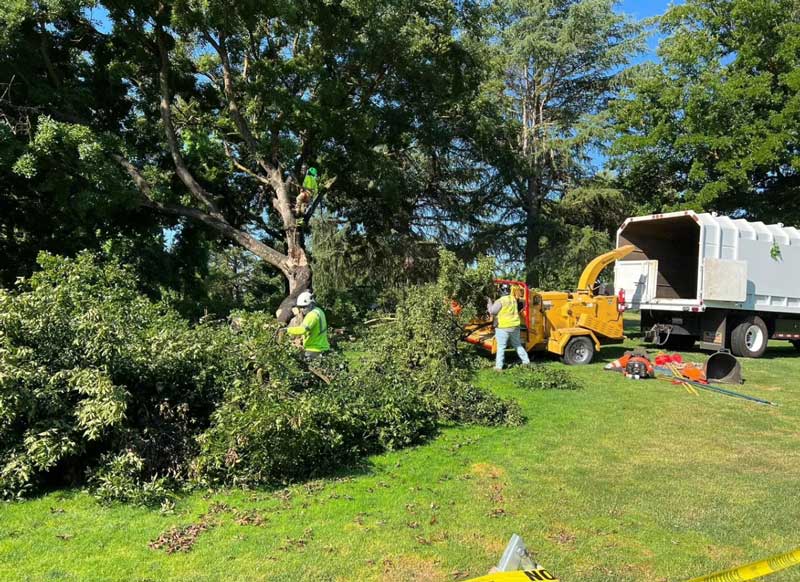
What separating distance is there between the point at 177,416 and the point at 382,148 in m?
18.0

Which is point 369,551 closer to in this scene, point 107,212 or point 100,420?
point 100,420

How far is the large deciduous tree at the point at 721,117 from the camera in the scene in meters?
21.3

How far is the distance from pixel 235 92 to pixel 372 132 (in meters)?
4.29

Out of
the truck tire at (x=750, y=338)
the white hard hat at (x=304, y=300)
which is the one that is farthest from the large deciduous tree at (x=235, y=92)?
the truck tire at (x=750, y=338)

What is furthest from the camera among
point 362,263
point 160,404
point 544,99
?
point 544,99

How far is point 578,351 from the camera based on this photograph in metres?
13.0

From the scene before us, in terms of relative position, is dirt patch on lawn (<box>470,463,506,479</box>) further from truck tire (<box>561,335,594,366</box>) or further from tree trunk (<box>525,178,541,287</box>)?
tree trunk (<box>525,178,541,287</box>)

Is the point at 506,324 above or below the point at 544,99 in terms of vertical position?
below

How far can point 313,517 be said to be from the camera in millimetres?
4918

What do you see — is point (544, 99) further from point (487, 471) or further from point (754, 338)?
point (487, 471)

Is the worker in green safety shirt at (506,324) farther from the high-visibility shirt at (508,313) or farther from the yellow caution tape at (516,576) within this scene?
the yellow caution tape at (516,576)

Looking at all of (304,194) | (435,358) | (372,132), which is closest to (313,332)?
(435,358)

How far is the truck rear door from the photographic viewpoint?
50.8 feet

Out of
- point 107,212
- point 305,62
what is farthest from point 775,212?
point 107,212
